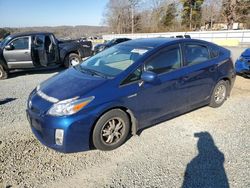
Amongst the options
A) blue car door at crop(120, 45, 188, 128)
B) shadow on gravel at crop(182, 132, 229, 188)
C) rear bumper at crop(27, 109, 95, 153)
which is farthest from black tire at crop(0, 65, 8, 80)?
shadow on gravel at crop(182, 132, 229, 188)

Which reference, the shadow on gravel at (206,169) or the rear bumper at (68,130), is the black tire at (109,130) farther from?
the shadow on gravel at (206,169)

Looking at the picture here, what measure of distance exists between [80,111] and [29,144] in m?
1.27

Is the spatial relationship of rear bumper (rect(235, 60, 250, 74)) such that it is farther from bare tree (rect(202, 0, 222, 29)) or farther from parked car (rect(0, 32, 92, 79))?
bare tree (rect(202, 0, 222, 29))

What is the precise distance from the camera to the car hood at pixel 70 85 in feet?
9.88

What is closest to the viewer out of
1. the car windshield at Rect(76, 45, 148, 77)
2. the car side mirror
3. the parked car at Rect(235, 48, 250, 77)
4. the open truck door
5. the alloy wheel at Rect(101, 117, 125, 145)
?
the alloy wheel at Rect(101, 117, 125, 145)

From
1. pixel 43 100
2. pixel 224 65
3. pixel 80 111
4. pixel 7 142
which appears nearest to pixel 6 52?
pixel 7 142

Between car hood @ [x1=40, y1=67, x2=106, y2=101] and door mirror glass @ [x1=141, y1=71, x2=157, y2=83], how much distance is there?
60 cm

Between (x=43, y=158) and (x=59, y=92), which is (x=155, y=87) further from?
(x=43, y=158)

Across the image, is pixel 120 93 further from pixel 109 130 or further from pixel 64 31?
pixel 64 31

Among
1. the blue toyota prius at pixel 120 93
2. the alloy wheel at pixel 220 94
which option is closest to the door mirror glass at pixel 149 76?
the blue toyota prius at pixel 120 93

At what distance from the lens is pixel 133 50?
12.5ft

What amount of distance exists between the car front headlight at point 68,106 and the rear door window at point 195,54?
2086mm

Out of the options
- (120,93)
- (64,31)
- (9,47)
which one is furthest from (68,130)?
(64,31)

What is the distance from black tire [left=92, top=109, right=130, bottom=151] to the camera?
9.95 feet
